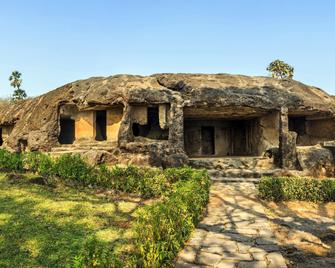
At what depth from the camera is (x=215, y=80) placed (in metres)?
17.4

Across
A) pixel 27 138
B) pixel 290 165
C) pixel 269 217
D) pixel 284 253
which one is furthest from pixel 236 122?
pixel 284 253

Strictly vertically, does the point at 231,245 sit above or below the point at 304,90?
below

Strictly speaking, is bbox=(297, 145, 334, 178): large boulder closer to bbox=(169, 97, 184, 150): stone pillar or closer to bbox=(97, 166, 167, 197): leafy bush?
bbox=(169, 97, 184, 150): stone pillar

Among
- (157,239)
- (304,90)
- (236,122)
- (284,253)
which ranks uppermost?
(304,90)

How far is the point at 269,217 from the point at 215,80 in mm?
10535

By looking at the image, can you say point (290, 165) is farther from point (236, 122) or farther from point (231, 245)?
point (231, 245)

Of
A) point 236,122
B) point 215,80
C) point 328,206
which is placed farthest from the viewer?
point 236,122

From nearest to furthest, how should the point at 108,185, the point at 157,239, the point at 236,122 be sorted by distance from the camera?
the point at 157,239 → the point at 108,185 → the point at 236,122

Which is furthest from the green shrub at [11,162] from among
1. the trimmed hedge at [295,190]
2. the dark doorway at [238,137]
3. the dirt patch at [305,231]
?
the dark doorway at [238,137]

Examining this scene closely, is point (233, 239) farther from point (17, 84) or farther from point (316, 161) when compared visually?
point (17, 84)

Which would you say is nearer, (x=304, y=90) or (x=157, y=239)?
(x=157, y=239)

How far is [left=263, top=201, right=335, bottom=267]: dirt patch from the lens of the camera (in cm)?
571

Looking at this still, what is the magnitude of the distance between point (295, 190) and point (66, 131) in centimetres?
1651

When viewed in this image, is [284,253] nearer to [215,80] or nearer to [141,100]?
[141,100]
